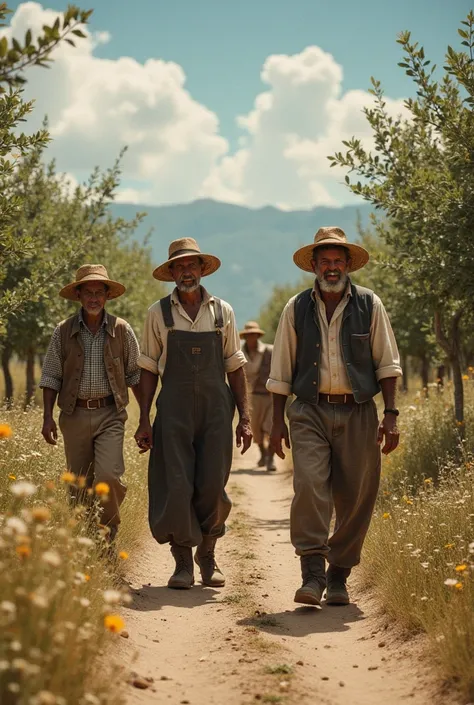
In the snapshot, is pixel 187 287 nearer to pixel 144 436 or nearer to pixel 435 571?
pixel 144 436

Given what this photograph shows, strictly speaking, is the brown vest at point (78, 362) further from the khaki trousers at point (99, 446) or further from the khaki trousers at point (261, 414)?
the khaki trousers at point (261, 414)

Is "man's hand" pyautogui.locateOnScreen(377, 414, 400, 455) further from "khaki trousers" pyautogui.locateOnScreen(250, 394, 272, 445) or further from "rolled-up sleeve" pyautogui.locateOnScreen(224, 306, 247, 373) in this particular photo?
"khaki trousers" pyautogui.locateOnScreen(250, 394, 272, 445)

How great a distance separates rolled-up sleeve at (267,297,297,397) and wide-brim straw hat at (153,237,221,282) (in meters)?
0.80

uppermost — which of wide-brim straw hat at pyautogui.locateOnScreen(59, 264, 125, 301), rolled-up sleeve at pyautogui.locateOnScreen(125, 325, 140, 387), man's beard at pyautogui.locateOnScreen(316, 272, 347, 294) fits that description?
wide-brim straw hat at pyautogui.locateOnScreen(59, 264, 125, 301)

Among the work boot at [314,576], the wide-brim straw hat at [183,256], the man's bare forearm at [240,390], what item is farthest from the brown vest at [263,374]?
the work boot at [314,576]

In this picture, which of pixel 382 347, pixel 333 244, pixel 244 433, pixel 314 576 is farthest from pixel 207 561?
pixel 333 244

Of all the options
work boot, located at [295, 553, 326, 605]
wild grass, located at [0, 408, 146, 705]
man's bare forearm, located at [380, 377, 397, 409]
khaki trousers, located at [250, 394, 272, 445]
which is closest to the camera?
wild grass, located at [0, 408, 146, 705]

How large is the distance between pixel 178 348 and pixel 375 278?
15.7m

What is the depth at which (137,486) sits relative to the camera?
32.4 feet

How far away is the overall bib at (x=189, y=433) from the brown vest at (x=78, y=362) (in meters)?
0.36

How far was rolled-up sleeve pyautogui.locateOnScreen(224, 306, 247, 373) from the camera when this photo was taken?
7.77 m

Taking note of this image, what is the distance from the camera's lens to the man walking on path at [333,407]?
6.91m

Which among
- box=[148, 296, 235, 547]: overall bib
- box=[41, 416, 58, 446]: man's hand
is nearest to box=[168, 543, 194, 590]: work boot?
box=[148, 296, 235, 547]: overall bib

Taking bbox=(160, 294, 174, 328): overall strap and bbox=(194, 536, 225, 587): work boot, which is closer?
bbox=(160, 294, 174, 328): overall strap
